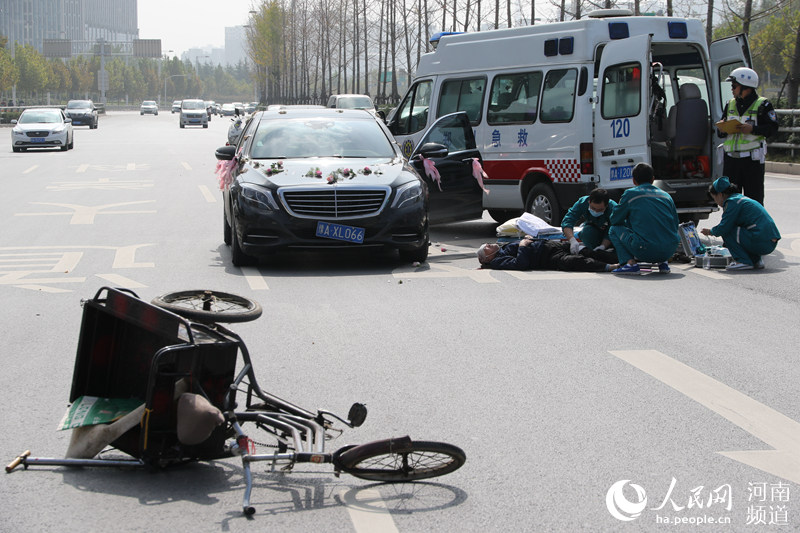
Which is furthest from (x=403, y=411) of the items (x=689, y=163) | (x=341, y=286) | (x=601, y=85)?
(x=689, y=163)

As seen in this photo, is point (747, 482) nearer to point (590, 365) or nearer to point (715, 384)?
point (715, 384)

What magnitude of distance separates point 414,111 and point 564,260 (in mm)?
5591

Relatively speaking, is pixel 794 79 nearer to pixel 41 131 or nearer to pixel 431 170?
pixel 431 170

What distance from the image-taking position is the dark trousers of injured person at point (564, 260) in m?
10.6

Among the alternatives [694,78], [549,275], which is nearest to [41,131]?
[694,78]

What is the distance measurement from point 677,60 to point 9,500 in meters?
11.7

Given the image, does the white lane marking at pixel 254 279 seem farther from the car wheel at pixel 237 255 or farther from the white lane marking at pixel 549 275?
the white lane marking at pixel 549 275

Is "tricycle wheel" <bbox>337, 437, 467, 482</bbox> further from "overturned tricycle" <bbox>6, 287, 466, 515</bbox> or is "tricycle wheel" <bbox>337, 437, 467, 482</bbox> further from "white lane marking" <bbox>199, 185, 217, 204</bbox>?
"white lane marking" <bbox>199, 185, 217, 204</bbox>

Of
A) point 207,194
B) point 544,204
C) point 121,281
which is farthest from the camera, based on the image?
point 207,194

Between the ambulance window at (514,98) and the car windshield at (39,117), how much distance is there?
2589 cm

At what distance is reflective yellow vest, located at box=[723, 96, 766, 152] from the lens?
38.4ft

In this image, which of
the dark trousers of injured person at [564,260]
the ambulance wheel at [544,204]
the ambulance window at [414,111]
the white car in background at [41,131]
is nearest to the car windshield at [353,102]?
the white car in background at [41,131]

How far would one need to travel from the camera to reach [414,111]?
1557 cm

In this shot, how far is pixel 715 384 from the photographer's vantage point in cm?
602
